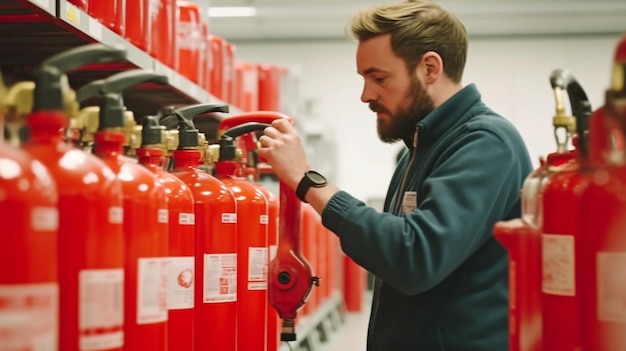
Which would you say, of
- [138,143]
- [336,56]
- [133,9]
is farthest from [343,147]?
[138,143]

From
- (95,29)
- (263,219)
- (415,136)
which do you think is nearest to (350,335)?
(415,136)

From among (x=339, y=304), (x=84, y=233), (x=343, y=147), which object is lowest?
(x=339, y=304)

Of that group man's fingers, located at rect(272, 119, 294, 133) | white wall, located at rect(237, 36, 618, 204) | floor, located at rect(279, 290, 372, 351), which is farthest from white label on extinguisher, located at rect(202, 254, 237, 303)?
white wall, located at rect(237, 36, 618, 204)

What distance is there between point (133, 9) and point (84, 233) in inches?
53.5

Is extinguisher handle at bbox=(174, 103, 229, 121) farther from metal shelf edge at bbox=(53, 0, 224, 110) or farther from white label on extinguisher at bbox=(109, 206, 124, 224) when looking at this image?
white label on extinguisher at bbox=(109, 206, 124, 224)

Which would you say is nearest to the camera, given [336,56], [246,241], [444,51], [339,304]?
[246,241]

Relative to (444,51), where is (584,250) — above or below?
below

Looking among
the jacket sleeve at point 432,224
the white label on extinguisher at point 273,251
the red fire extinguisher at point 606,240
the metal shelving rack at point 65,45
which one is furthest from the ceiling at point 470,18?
the red fire extinguisher at point 606,240

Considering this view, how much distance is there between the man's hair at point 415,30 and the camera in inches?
92.6

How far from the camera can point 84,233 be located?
4.02 feet

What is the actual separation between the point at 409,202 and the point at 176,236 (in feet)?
2.49

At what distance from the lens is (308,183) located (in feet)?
6.80

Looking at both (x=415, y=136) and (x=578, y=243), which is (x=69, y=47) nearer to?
(x=415, y=136)

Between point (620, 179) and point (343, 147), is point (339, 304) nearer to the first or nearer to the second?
point (343, 147)
